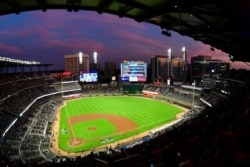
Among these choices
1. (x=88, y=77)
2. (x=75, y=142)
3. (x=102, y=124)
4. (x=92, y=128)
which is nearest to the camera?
(x=75, y=142)

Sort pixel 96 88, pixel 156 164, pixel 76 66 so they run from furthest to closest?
pixel 76 66, pixel 96 88, pixel 156 164

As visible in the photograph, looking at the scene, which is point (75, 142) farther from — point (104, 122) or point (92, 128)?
point (104, 122)

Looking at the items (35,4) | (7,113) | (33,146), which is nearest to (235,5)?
(35,4)

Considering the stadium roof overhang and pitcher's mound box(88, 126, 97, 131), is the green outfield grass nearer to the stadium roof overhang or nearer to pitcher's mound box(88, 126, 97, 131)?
pitcher's mound box(88, 126, 97, 131)

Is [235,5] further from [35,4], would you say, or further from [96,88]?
[96,88]

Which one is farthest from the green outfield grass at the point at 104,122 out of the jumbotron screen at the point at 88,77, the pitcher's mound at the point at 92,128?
the jumbotron screen at the point at 88,77

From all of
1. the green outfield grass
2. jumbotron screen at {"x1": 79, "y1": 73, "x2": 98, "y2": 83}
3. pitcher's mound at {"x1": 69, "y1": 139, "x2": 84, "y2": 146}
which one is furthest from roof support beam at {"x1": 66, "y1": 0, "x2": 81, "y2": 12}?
jumbotron screen at {"x1": 79, "y1": 73, "x2": 98, "y2": 83}

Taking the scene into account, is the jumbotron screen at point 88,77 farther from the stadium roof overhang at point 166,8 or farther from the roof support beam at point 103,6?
the roof support beam at point 103,6

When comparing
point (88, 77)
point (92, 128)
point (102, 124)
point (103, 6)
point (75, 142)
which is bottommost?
Result: point (75, 142)

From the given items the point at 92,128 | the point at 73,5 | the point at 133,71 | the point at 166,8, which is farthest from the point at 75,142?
the point at 133,71
